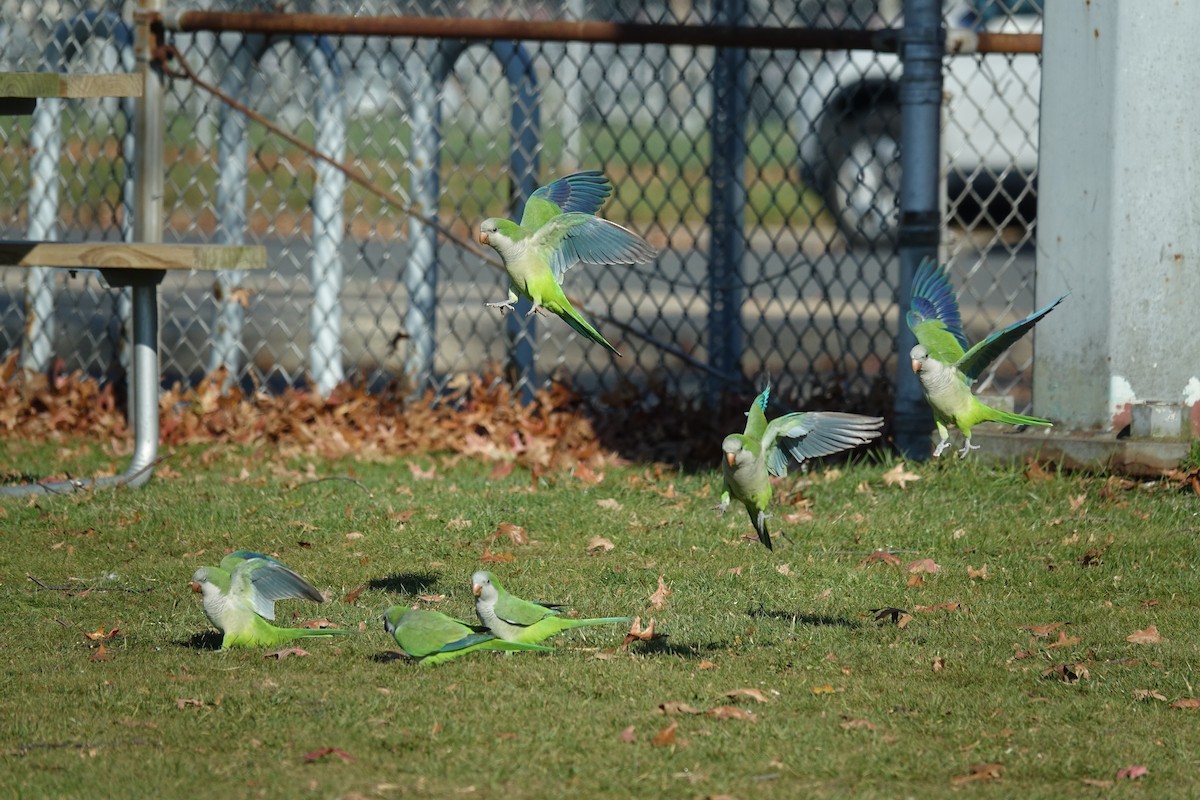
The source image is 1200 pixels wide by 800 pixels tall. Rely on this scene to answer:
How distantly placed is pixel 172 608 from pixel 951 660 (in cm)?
220

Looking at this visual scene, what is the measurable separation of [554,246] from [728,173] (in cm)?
299

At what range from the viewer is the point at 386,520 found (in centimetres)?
506

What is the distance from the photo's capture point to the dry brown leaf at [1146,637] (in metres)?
3.82

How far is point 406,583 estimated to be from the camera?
14.5ft

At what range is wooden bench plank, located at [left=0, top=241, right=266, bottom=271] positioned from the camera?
531cm

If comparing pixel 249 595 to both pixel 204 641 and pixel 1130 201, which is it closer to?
pixel 204 641

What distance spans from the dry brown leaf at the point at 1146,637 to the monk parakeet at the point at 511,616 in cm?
138

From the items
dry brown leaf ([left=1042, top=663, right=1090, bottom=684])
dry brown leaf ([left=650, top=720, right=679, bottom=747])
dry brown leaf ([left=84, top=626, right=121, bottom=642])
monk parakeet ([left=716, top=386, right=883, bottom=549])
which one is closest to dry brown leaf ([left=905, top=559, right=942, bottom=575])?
dry brown leaf ([left=1042, top=663, right=1090, bottom=684])

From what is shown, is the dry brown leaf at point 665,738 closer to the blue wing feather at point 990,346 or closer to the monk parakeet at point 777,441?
the monk parakeet at point 777,441

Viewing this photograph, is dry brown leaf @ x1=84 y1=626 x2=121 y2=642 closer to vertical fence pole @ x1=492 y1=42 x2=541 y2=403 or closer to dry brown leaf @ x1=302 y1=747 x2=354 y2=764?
dry brown leaf @ x1=302 y1=747 x2=354 y2=764

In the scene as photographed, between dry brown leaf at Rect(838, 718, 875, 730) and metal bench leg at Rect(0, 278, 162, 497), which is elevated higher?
metal bench leg at Rect(0, 278, 162, 497)

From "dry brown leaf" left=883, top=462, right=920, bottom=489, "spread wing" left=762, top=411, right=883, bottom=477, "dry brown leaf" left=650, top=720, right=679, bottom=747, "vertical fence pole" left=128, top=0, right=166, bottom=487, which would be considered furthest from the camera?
"vertical fence pole" left=128, top=0, right=166, bottom=487

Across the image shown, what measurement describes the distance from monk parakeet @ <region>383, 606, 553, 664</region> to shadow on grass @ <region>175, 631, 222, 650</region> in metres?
0.56

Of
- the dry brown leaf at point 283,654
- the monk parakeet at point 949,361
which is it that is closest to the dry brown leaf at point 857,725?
the monk parakeet at point 949,361
